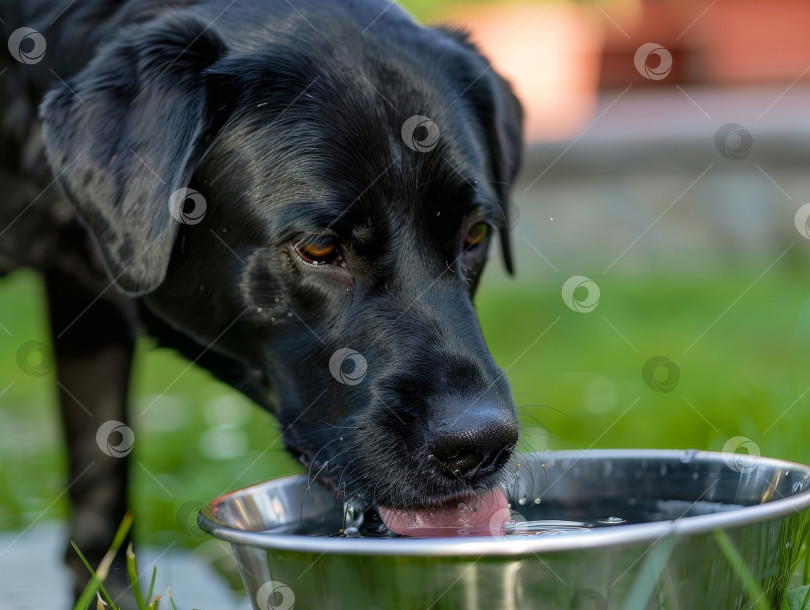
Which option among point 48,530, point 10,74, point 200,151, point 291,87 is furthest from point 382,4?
point 48,530

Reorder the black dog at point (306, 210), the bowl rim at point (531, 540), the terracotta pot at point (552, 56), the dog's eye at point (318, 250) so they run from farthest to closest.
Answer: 1. the terracotta pot at point (552, 56)
2. the dog's eye at point (318, 250)
3. the black dog at point (306, 210)
4. the bowl rim at point (531, 540)

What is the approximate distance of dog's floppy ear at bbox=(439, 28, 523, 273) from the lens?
8.18ft

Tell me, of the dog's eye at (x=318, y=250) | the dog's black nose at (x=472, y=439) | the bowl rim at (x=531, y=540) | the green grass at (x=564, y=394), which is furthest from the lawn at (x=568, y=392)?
the bowl rim at (x=531, y=540)

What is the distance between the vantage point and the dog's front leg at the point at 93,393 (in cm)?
253

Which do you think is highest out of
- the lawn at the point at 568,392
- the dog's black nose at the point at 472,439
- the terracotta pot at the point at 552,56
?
the terracotta pot at the point at 552,56

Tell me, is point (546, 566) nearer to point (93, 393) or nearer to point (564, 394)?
point (93, 393)

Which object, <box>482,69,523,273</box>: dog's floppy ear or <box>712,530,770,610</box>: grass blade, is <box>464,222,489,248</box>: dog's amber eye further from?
<box>712,530,770,610</box>: grass blade

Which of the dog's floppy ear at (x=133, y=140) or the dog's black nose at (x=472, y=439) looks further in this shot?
the dog's floppy ear at (x=133, y=140)

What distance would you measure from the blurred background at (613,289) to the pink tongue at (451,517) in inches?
7.2

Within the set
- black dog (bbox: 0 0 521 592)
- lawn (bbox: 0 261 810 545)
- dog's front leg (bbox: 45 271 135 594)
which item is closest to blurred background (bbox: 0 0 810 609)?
lawn (bbox: 0 261 810 545)

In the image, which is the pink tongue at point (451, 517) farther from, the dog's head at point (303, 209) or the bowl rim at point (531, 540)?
the bowl rim at point (531, 540)

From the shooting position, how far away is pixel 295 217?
6.56 ft

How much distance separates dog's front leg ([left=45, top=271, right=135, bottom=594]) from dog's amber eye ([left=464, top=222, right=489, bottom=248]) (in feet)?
2.92

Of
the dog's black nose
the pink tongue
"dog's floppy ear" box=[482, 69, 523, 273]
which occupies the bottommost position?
the pink tongue
